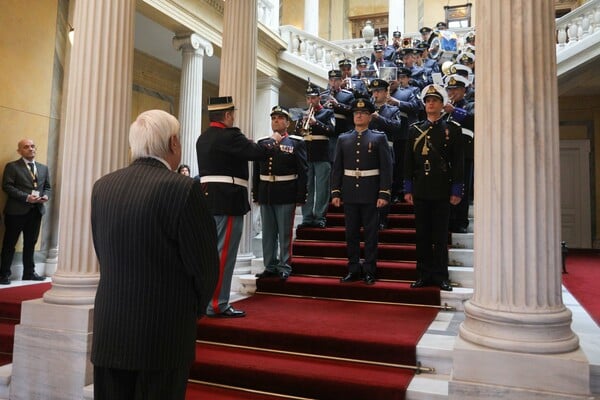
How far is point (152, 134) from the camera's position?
172cm

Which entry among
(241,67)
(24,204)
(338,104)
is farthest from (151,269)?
(24,204)

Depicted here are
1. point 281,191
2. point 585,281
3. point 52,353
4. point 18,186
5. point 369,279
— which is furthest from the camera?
point 18,186

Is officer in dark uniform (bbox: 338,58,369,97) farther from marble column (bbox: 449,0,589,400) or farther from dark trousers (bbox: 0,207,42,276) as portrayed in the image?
dark trousers (bbox: 0,207,42,276)

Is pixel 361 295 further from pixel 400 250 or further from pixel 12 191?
pixel 12 191

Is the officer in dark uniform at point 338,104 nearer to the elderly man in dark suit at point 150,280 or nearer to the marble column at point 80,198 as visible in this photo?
the marble column at point 80,198

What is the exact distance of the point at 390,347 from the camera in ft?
9.50

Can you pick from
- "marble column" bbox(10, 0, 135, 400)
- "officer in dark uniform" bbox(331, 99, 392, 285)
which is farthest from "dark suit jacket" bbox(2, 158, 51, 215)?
"officer in dark uniform" bbox(331, 99, 392, 285)

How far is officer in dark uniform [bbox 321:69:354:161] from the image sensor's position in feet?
19.5

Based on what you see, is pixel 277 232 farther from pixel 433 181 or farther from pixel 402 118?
pixel 402 118

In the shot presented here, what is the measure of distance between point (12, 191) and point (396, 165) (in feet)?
15.2

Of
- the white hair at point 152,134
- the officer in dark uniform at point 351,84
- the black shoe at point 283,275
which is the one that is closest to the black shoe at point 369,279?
the black shoe at point 283,275

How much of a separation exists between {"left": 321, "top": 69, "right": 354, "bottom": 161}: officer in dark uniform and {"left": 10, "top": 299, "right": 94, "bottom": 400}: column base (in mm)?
3675

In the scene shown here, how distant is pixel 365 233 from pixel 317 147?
1664 millimetres

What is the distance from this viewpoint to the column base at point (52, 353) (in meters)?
2.95
